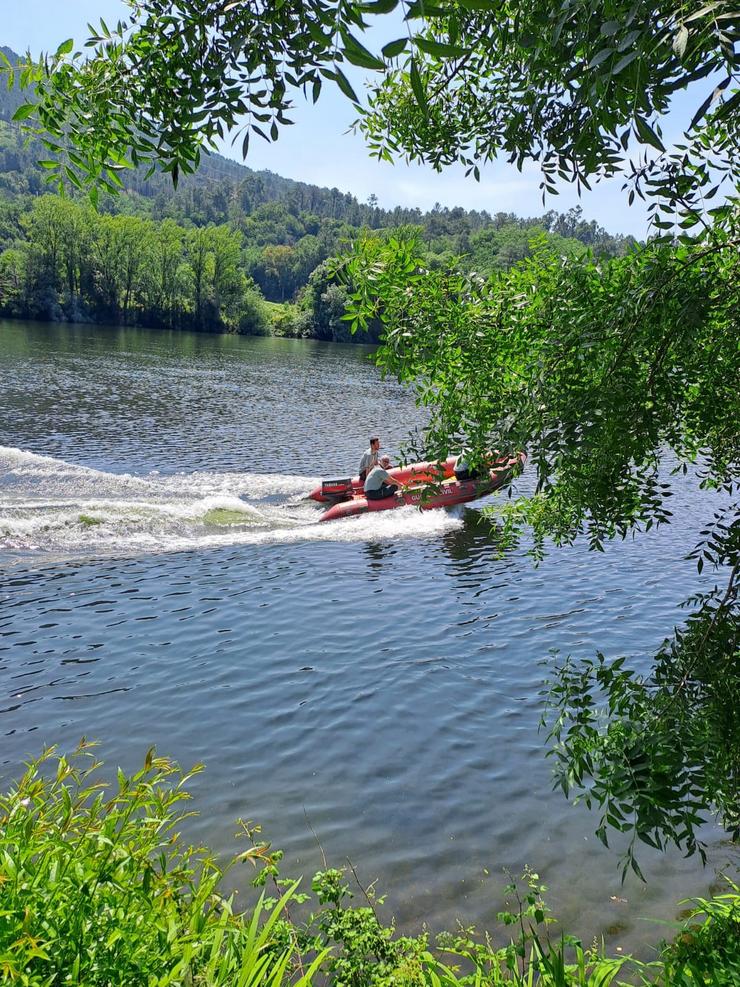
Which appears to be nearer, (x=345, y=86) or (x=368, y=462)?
(x=345, y=86)

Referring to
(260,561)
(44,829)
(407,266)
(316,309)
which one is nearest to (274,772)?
(44,829)

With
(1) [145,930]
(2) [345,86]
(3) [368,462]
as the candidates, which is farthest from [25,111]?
(3) [368,462]

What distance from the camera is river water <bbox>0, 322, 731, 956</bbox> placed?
287 inches

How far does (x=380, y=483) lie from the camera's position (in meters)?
19.6

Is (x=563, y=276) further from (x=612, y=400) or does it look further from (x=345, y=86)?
(x=345, y=86)

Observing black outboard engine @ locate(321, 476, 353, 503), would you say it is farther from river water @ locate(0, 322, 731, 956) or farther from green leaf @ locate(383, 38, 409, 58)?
green leaf @ locate(383, 38, 409, 58)

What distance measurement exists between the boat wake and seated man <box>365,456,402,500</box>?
0.56 meters

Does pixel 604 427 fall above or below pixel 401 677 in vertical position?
above

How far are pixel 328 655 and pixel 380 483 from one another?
8478mm

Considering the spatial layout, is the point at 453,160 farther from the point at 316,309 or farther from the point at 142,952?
the point at 316,309

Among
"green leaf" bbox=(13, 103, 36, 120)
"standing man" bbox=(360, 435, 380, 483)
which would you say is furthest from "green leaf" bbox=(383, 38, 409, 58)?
"standing man" bbox=(360, 435, 380, 483)

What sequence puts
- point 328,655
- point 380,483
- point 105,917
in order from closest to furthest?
1. point 105,917
2. point 328,655
3. point 380,483

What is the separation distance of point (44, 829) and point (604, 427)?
3407 millimetres

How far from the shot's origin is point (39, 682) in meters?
10.2
